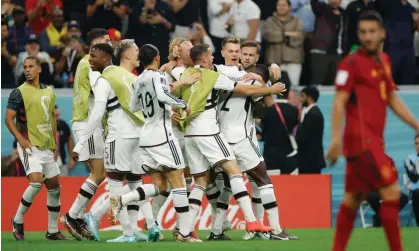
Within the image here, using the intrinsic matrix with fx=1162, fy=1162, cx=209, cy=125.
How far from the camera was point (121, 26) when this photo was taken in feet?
72.3

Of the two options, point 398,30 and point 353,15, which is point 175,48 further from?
point 398,30

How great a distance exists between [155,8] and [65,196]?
14.4 feet

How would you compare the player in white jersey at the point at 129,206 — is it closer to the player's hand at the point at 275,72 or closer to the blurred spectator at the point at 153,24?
the player's hand at the point at 275,72

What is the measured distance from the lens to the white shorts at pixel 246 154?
1480 cm

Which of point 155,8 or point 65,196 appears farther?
point 155,8

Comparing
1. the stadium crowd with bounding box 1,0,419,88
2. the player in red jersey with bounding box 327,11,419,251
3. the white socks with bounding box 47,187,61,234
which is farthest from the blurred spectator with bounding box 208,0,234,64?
the player in red jersey with bounding box 327,11,419,251

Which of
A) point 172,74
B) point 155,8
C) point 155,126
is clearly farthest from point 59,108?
point 155,126

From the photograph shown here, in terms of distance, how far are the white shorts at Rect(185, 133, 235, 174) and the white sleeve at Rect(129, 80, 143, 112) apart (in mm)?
1004

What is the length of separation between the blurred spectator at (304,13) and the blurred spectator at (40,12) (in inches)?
176

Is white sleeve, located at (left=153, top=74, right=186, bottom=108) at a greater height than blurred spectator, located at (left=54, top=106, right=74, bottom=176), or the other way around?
white sleeve, located at (left=153, top=74, right=186, bottom=108)

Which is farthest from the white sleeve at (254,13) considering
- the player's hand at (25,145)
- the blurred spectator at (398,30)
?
the player's hand at (25,145)

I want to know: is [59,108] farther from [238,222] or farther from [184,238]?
[184,238]

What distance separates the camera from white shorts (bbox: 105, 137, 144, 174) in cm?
1452

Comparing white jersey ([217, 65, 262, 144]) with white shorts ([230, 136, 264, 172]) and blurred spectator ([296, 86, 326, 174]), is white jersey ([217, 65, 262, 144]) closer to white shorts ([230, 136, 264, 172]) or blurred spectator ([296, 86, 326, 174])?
white shorts ([230, 136, 264, 172])
